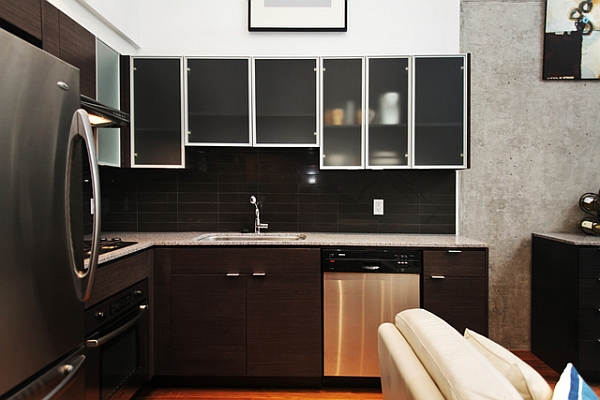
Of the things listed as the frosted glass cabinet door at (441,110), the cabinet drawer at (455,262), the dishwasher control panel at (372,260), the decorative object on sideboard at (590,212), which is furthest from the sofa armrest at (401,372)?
the decorative object on sideboard at (590,212)

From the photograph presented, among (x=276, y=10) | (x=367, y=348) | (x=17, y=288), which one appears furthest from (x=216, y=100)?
(x=367, y=348)

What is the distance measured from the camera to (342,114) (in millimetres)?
2600

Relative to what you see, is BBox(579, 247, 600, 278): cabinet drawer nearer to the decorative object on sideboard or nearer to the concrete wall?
the decorative object on sideboard

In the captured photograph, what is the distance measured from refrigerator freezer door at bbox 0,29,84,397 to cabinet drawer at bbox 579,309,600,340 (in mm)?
2938

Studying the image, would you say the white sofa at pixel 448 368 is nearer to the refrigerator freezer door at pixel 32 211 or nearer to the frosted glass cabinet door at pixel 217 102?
the refrigerator freezer door at pixel 32 211

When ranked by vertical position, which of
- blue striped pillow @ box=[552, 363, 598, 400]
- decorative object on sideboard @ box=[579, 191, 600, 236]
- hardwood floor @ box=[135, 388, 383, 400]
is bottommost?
hardwood floor @ box=[135, 388, 383, 400]

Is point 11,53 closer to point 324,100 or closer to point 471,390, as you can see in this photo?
point 471,390

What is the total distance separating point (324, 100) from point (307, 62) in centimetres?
30

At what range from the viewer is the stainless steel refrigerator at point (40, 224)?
104 cm

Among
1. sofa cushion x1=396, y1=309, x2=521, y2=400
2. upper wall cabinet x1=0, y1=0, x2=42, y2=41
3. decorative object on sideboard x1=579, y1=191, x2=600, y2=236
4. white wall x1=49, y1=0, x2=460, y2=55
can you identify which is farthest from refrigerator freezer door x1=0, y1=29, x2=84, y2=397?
decorative object on sideboard x1=579, y1=191, x2=600, y2=236

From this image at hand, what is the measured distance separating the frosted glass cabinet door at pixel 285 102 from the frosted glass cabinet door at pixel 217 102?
94 mm

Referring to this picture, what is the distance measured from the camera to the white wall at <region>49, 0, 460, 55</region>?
9.37 ft

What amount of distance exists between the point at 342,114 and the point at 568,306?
6.73ft

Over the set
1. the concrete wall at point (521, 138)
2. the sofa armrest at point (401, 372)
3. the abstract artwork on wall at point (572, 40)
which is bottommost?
the sofa armrest at point (401, 372)
